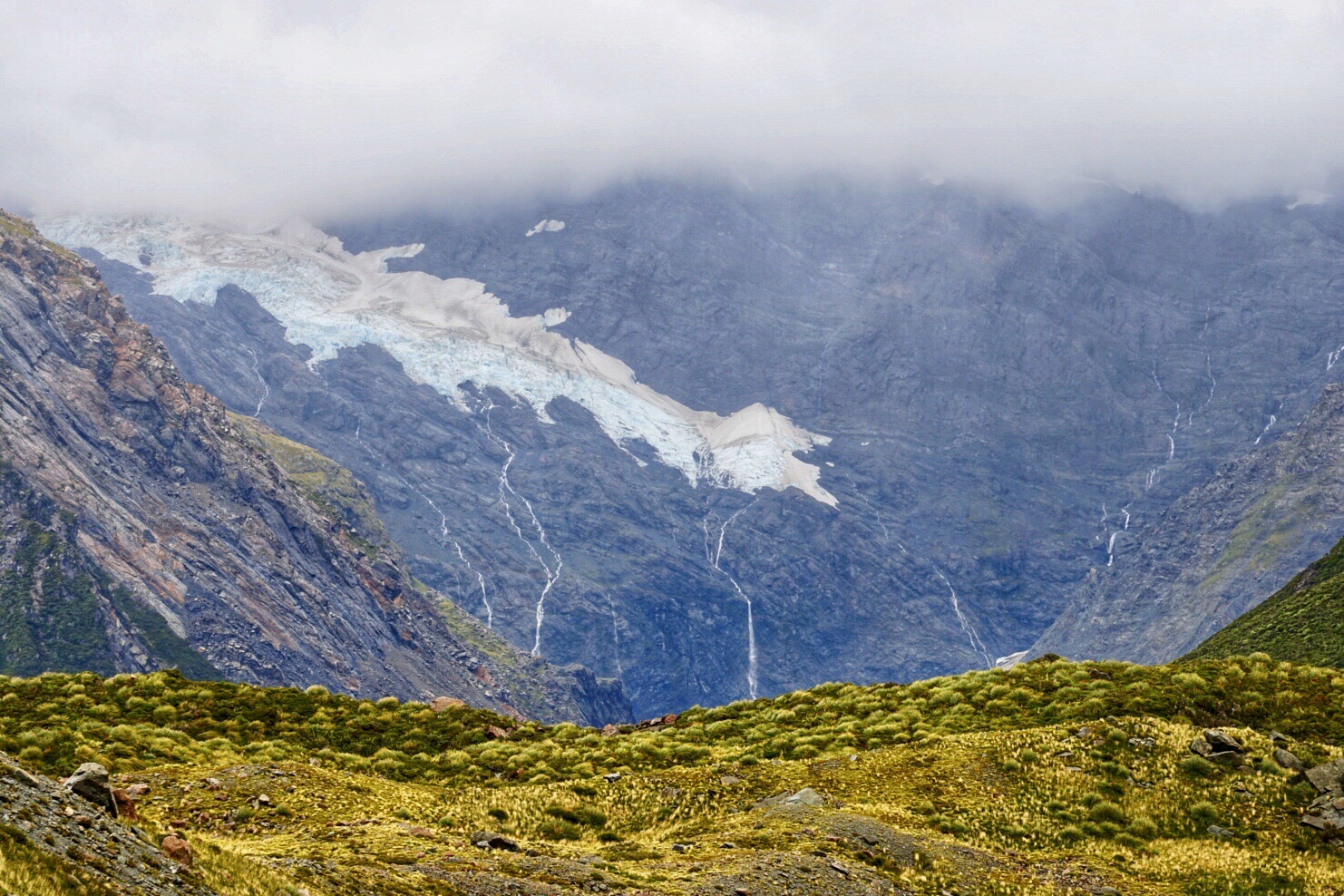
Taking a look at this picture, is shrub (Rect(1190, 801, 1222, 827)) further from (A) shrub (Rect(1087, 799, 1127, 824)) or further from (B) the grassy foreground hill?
(A) shrub (Rect(1087, 799, 1127, 824))

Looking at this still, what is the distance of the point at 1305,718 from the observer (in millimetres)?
51062

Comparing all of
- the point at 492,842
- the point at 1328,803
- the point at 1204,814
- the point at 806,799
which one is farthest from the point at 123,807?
the point at 1328,803

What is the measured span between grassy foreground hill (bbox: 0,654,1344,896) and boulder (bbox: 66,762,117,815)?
1538 mm

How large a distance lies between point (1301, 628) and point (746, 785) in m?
61.4

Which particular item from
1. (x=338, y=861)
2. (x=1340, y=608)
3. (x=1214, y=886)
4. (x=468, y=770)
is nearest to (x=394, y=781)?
(x=468, y=770)

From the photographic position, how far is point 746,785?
1847 inches

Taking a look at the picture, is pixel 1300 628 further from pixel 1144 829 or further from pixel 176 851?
pixel 176 851

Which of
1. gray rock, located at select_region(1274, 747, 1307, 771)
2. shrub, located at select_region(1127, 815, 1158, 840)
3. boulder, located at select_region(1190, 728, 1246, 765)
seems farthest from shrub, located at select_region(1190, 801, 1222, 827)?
gray rock, located at select_region(1274, 747, 1307, 771)

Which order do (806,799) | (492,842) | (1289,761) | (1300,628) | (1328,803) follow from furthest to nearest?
(1300,628)
(1289,761)
(806,799)
(1328,803)
(492,842)

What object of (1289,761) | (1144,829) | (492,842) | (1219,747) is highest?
(492,842)

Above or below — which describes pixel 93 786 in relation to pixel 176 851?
above

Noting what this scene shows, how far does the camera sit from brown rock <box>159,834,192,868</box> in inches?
1062

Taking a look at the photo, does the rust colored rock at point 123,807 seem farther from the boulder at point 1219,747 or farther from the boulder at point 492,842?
the boulder at point 1219,747

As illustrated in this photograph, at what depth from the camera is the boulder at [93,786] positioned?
96.0 feet
